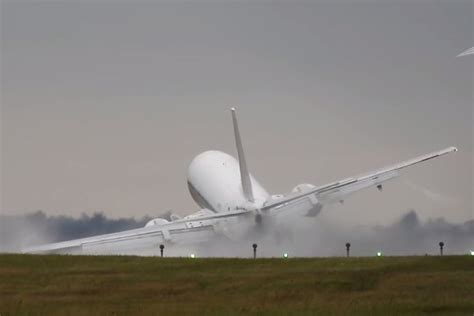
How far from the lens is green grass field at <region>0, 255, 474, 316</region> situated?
229 ft

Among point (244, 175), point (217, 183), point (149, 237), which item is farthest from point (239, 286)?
point (217, 183)

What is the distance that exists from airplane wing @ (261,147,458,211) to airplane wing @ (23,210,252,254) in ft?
18.5

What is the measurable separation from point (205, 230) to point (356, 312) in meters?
67.3

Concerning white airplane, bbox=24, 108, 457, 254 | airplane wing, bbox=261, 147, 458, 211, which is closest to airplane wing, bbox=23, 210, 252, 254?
white airplane, bbox=24, 108, 457, 254

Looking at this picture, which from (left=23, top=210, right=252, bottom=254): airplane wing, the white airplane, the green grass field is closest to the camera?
the green grass field

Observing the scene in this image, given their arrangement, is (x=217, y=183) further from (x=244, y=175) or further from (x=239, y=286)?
(x=239, y=286)

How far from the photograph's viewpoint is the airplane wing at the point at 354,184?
130 m

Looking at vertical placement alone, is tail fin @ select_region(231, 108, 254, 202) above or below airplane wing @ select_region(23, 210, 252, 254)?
above

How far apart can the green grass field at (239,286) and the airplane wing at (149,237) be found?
3234 centimetres

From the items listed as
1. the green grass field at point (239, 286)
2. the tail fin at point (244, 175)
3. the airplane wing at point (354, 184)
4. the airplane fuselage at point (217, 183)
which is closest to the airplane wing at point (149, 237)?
the tail fin at point (244, 175)

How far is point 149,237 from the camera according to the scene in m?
132

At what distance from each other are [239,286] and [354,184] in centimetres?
5773

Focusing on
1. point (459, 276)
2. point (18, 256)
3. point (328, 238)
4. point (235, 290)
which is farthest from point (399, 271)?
point (328, 238)

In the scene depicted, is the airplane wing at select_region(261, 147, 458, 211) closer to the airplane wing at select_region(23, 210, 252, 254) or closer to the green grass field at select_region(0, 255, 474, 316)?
the airplane wing at select_region(23, 210, 252, 254)
